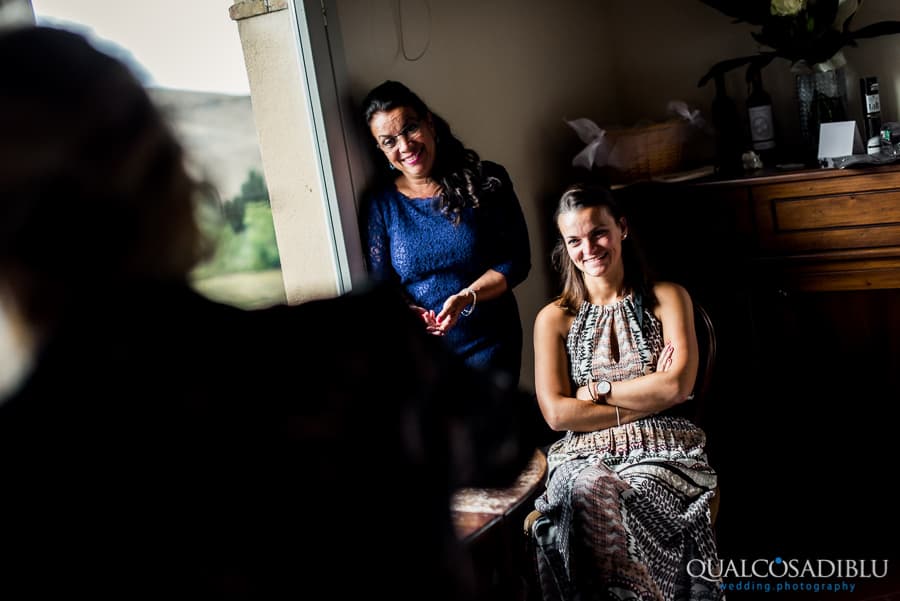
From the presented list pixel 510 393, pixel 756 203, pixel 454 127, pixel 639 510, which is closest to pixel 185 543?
pixel 510 393

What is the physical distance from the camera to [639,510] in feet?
6.27

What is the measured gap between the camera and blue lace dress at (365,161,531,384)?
7.64 ft

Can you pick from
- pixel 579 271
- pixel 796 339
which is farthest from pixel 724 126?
pixel 579 271

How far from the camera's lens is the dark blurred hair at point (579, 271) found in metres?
2.21

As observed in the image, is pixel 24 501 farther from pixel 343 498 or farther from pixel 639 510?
pixel 639 510

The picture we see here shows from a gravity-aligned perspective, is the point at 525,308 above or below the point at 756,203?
below

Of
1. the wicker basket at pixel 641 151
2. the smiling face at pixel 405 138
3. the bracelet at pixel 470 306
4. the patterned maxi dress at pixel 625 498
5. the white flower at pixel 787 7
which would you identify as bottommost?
the patterned maxi dress at pixel 625 498

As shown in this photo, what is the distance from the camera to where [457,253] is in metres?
2.33

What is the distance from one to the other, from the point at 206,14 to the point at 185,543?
158 cm

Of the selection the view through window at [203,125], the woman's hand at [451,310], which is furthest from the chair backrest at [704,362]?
the view through window at [203,125]

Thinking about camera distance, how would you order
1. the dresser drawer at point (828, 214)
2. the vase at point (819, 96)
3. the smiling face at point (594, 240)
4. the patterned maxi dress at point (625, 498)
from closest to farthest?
1. the patterned maxi dress at point (625, 498)
2. the smiling face at point (594, 240)
3. the dresser drawer at point (828, 214)
4. the vase at point (819, 96)

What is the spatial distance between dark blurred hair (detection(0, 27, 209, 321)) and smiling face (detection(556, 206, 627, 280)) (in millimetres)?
1816

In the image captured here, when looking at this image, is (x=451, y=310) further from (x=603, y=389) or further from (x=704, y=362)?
(x=704, y=362)

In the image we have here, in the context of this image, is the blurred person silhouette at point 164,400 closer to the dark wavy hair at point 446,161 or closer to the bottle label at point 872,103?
the dark wavy hair at point 446,161
